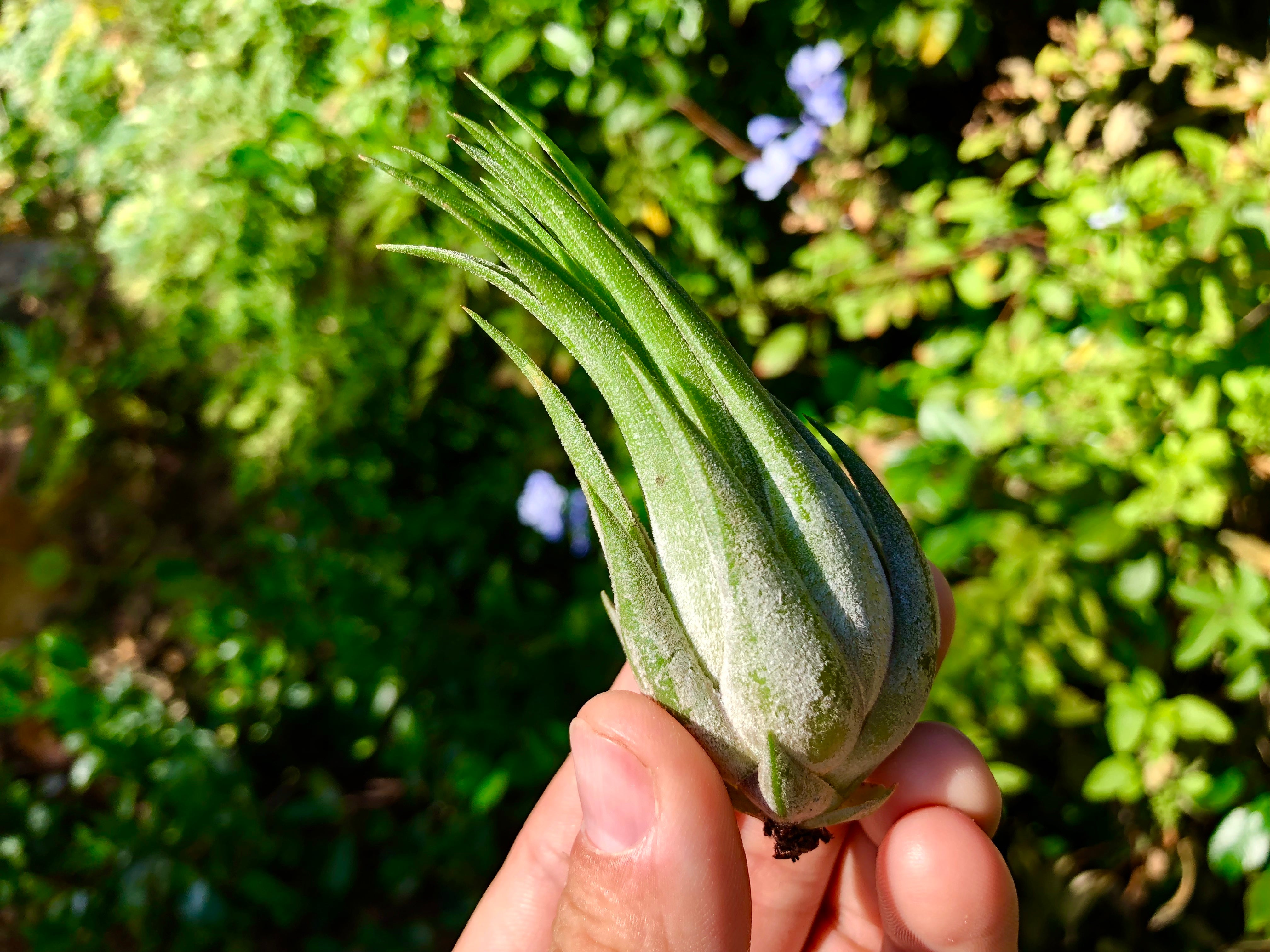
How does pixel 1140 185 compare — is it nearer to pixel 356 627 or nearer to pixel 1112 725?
pixel 1112 725

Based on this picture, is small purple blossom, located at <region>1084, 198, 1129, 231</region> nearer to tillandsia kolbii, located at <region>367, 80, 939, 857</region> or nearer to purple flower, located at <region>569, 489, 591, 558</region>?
tillandsia kolbii, located at <region>367, 80, 939, 857</region>

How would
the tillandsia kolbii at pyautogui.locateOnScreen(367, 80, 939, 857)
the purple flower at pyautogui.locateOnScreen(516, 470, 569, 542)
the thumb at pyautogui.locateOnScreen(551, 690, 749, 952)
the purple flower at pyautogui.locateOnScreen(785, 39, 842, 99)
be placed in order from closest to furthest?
1. the tillandsia kolbii at pyautogui.locateOnScreen(367, 80, 939, 857)
2. the thumb at pyautogui.locateOnScreen(551, 690, 749, 952)
3. the purple flower at pyautogui.locateOnScreen(785, 39, 842, 99)
4. the purple flower at pyautogui.locateOnScreen(516, 470, 569, 542)

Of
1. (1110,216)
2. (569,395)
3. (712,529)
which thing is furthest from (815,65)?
(712,529)

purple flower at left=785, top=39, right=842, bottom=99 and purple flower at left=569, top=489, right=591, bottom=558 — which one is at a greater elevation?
purple flower at left=785, top=39, right=842, bottom=99

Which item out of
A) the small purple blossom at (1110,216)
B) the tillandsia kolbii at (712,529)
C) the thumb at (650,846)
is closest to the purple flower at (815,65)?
the small purple blossom at (1110,216)

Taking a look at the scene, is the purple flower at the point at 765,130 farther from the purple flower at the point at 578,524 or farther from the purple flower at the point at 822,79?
the purple flower at the point at 578,524

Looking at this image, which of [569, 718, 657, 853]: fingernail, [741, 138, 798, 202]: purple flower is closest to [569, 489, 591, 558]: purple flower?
[741, 138, 798, 202]: purple flower

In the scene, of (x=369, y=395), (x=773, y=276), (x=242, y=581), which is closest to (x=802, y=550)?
(x=773, y=276)
